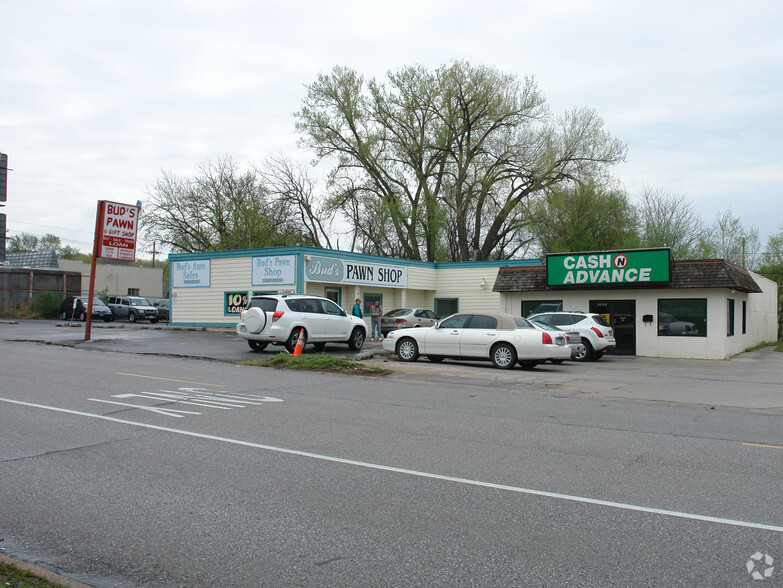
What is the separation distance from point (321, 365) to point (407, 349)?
10.6 feet

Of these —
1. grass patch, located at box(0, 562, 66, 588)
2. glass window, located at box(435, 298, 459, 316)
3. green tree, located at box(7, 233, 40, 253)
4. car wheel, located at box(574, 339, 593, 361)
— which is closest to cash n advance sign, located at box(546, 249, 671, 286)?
car wheel, located at box(574, 339, 593, 361)

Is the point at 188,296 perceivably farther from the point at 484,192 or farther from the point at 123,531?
the point at 123,531

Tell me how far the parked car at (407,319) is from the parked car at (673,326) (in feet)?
34.4

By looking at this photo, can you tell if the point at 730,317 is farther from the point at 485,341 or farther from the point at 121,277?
the point at 121,277

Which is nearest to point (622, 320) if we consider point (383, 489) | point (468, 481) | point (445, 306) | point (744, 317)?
point (744, 317)

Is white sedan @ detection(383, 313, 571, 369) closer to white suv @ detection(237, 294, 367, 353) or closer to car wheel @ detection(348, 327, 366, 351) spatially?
white suv @ detection(237, 294, 367, 353)

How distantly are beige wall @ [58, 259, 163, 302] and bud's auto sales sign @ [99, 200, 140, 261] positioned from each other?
36.5 metres

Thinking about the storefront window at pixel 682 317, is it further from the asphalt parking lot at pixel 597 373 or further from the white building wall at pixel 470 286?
the white building wall at pixel 470 286

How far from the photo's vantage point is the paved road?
4254 mm

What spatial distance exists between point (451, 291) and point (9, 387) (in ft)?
86.2

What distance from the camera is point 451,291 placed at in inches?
1415

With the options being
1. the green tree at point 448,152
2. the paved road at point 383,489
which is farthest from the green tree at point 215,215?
the paved road at point 383,489

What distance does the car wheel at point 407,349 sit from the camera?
1870 centimetres

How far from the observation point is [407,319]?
1187 inches
